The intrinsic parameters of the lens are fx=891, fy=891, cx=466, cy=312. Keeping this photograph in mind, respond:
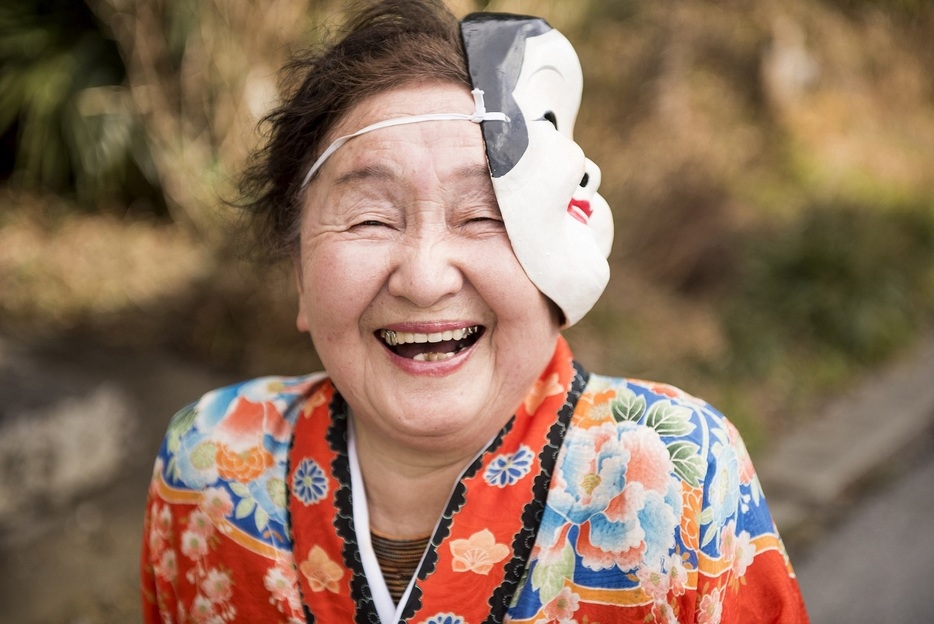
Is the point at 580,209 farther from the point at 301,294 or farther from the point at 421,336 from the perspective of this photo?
the point at 301,294

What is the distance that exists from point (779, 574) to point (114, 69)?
5765 millimetres

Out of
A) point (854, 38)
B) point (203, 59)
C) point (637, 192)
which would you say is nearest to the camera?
point (203, 59)

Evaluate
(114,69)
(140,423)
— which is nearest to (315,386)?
(140,423)

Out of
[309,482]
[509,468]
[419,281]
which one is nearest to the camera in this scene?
[419,281]

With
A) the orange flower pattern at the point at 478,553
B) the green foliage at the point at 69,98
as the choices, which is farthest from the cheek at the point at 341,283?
the green foliage at the point at 69,98

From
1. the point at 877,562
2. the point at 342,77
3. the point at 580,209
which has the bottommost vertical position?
the point at 877,562

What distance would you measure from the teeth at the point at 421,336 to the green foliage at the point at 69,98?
4842 mm

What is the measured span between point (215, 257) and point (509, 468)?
3.65m

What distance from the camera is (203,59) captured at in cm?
496

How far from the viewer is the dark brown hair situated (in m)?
1.66

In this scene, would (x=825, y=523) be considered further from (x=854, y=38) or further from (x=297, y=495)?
(x=854, y=38)

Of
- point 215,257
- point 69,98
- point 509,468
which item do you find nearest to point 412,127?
point 509,468

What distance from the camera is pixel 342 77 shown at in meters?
1.70

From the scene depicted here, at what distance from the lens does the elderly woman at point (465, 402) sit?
1.59 meters
